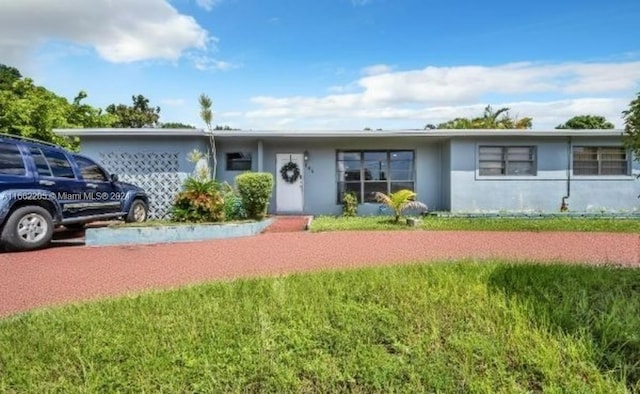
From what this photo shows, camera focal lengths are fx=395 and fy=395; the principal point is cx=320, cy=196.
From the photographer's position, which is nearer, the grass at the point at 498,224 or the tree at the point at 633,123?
the tree at the point at 633,123

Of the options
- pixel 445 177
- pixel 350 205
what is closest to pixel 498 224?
pixel 445 177

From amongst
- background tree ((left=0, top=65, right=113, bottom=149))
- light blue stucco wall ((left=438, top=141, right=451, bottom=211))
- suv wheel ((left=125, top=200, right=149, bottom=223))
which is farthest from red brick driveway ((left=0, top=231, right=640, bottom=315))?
background tree ((left=0, top=65, right=113, bottom=149))

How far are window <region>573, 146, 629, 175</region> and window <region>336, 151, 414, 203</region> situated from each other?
5784 millimetres

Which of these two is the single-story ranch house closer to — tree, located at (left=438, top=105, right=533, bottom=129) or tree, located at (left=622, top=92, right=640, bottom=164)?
tree, located at (left=622, top=92, right=640, bottom=164)

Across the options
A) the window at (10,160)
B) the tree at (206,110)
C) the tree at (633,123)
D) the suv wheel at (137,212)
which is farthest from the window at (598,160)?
the window at (10,160)

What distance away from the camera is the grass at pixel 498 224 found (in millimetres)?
10641

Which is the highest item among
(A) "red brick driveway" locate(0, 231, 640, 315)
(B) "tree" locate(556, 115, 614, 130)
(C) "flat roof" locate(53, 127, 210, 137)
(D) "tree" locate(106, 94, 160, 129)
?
(D) "tree" locate(106, 94, 160, 129)

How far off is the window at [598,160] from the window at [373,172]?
5784 mm

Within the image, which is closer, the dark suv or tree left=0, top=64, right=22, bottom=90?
the dark suv

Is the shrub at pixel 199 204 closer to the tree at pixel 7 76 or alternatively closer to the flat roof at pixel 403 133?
the flat roof at pixel 403 133

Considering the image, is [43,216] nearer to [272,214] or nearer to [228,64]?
[272,214]

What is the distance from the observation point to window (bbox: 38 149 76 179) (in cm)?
859

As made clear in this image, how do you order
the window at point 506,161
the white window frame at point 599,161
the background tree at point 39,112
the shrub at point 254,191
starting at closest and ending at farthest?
the shrub at point 254,191
the white window frame at point 599,161
the window at point 506,161
the background tree at point 39,112

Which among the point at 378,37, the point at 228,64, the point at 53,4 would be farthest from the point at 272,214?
the point at 53,4
